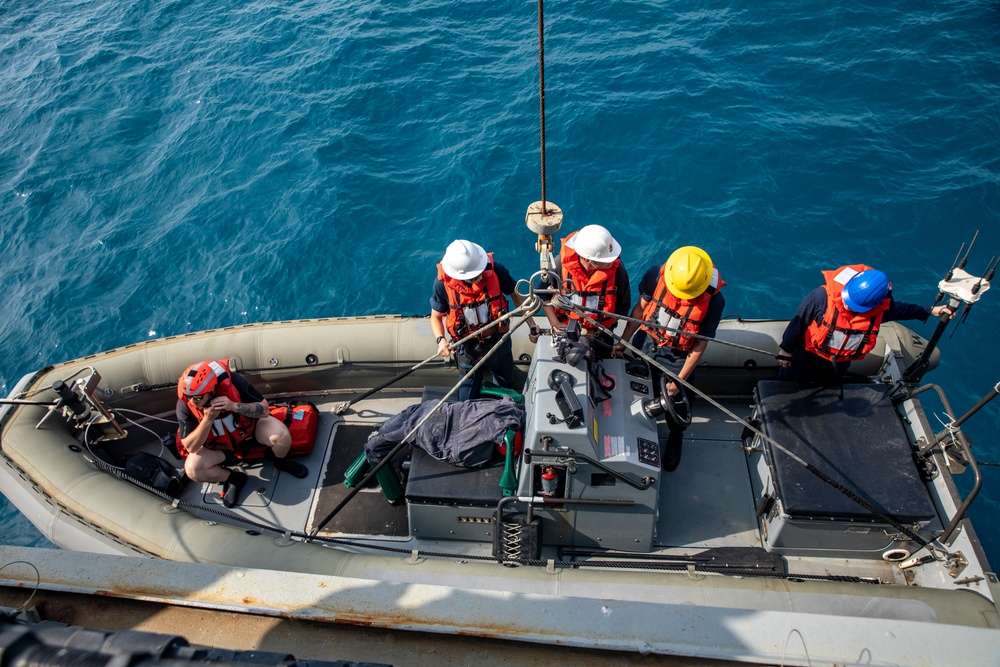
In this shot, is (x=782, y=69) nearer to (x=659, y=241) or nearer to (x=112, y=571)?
(x=659, y=241)

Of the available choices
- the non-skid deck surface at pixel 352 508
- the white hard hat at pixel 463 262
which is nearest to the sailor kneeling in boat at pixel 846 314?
the white hard hat at pixel 463 262

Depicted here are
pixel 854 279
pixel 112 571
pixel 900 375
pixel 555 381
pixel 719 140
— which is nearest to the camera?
pixel 112 571

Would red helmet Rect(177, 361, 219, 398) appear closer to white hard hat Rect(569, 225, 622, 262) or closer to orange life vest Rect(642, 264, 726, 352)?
white hard hat Rect(569, 225, 622, 262)

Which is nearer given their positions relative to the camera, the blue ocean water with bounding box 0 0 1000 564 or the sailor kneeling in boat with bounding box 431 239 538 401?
the sailor kneeling in boat with bounding box 431 239 538 401

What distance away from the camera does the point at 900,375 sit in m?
4.77

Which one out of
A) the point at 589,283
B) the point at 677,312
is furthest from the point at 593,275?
the point at 677,312

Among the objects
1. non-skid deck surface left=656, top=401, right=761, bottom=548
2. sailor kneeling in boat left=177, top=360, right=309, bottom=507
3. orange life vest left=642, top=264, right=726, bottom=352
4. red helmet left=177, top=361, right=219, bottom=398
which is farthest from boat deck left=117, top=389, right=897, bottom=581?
orange life vest left=642, top=264, right=726, bottom=352

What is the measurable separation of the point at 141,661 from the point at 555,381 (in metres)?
2.60

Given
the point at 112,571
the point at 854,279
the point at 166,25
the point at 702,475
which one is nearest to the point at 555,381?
the point at 702,475

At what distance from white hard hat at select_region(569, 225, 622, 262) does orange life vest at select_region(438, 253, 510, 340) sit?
704 mm

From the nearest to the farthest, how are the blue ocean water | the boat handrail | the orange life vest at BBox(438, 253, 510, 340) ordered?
the boat handrail < the orange life vest at BBox(438, 253, 510, 340) < the blue ocean water

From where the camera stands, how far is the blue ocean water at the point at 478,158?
8891 mm

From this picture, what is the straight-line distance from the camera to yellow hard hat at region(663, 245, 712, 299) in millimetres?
4246

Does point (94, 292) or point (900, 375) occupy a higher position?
point (900, 375)
